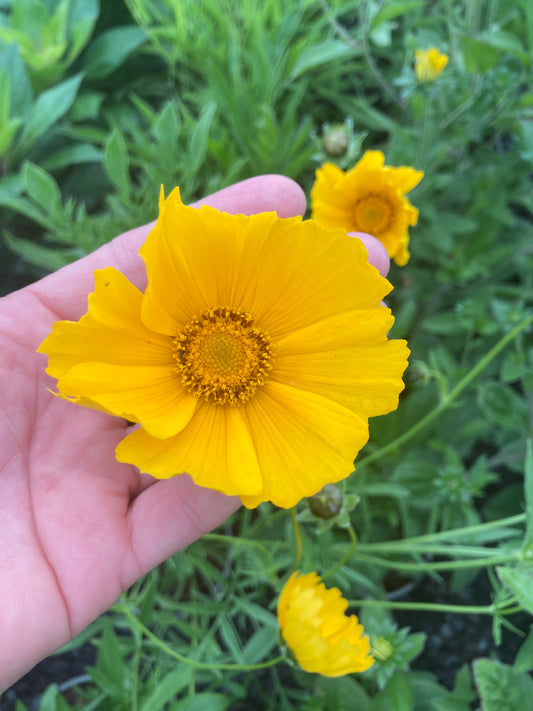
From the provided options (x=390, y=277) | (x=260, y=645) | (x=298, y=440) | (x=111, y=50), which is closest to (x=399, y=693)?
(x=260, y=645)

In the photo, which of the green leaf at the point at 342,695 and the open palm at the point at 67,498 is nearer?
the open palm at the point at 67,498

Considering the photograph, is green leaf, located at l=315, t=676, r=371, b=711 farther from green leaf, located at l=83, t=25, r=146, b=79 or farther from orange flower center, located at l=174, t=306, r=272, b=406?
green leaf, located at l=83, t=25, r=146, b=79

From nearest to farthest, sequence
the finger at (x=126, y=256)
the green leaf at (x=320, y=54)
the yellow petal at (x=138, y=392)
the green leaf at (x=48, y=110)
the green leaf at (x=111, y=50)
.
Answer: the yellow petal at (x=138, y=392), the finger at (x=126, y=256), the green leaf at (x=320, y=54), the green leaf at (x=48, y=110), the green leaf at (x=111, y=50)

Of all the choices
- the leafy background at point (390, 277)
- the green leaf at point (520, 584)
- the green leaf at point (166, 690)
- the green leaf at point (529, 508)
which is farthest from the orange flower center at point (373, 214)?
the green leaf at point (166, 690)

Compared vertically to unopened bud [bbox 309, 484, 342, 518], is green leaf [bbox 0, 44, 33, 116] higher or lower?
higher

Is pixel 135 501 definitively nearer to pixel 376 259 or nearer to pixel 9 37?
pixel 376 259

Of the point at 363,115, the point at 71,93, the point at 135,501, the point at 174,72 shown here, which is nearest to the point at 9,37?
the point at 71,93

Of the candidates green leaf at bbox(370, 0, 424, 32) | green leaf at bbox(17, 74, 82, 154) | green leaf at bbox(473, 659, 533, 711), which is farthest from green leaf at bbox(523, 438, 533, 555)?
green leaf at bbox(17, 74, 82, 154)

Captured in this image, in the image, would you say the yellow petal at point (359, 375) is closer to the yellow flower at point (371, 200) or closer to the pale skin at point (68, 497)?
the pale skin at point (68, 497)
